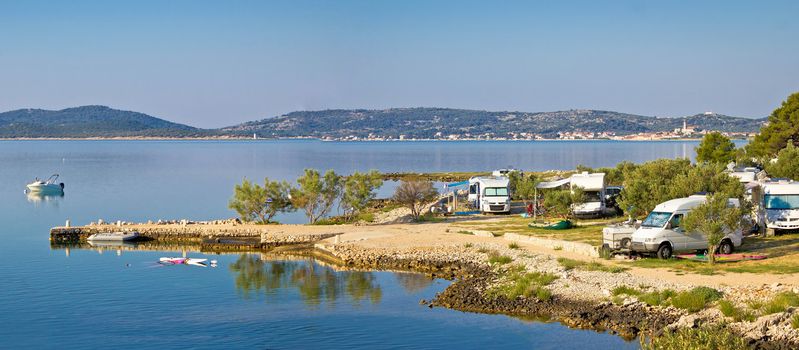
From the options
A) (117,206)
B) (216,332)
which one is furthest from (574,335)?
(117,206)

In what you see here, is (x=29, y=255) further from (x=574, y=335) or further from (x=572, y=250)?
(x=574, y=335)

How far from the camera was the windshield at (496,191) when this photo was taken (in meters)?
43.2

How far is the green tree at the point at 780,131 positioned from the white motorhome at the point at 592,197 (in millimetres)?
24057

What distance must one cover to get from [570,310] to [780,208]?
11.0m

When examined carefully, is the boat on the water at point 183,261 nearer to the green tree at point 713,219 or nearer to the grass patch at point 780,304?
the green tree at point 713,219

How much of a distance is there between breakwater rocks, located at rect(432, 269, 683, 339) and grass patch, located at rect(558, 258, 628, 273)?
7.08 feet

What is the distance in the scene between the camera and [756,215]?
2916 cm

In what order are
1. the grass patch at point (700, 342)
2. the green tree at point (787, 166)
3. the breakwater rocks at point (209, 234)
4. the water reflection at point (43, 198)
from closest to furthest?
the grass patch at point (700, 342) < the breakwater rocks at point (209, 234) < the green tree at point (787, 166) < the water reflection at point (43, 198)

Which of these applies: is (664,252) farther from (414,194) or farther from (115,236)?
(115,236)

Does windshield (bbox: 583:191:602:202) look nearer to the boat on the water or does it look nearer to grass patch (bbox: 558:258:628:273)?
grass patch (bbox: 558:258:628:273)

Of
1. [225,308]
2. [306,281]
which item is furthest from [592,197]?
[225,308]

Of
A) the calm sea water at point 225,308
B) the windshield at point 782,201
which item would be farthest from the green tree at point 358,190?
the windshield at point 782,201

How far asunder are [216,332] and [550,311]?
8486 millimetres

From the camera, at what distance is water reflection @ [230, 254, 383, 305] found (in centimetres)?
2672
